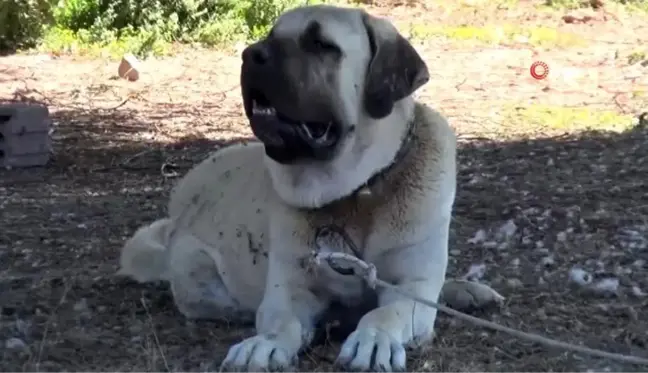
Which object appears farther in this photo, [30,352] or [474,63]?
[474,63]

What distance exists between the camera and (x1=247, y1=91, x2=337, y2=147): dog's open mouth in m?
2.89

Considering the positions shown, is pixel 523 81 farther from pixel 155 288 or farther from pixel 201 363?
pixel 201 363

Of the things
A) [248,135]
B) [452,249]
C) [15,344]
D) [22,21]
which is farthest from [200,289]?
[22,21]

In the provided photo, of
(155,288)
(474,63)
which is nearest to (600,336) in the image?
(155,288)

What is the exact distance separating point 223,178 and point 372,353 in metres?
1.22

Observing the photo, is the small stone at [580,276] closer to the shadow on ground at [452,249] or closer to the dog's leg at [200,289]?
the shadow on ground at [452,249]

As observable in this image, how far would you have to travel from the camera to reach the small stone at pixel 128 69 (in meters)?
9.43

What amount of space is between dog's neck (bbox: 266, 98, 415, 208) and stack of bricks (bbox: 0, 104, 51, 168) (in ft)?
11.7

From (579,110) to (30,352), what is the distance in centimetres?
535

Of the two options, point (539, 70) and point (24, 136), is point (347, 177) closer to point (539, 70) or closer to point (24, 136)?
point (24, 136)

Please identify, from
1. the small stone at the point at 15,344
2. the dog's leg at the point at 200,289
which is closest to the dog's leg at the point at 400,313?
the dog's leg at the point at 200,289

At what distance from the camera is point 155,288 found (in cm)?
394

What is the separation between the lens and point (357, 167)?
9.93 ft

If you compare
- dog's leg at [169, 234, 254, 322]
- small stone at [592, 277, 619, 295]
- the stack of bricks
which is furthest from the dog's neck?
the stack of bricks
